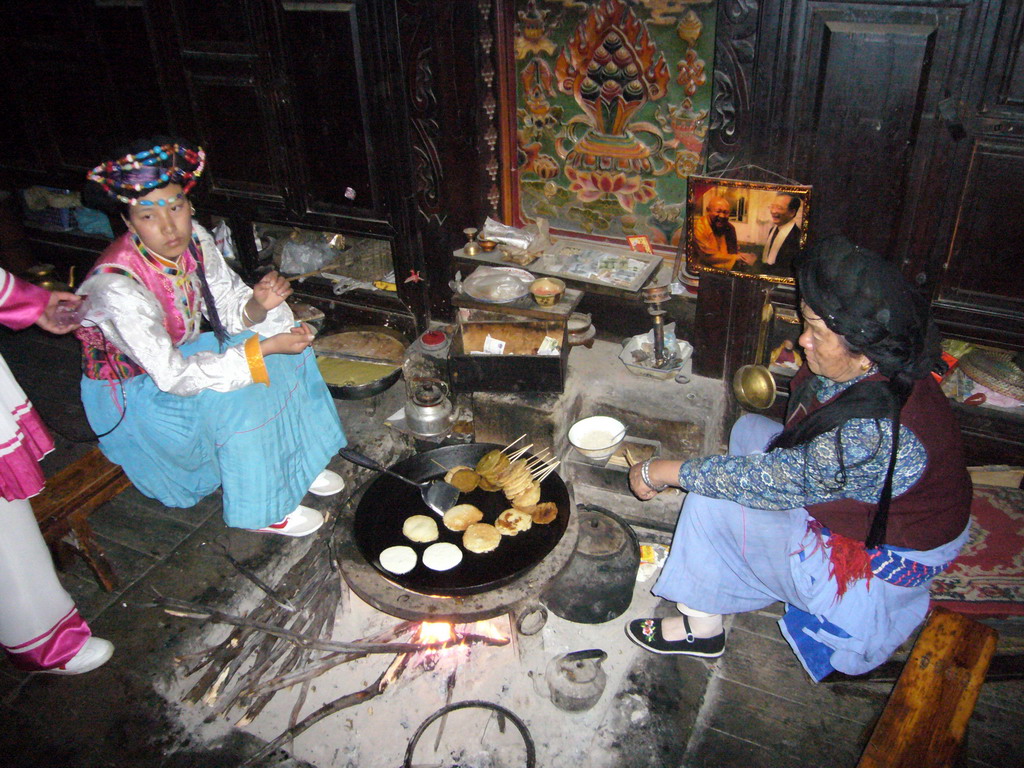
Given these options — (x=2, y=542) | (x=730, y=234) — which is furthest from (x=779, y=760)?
(x=2, y=542)

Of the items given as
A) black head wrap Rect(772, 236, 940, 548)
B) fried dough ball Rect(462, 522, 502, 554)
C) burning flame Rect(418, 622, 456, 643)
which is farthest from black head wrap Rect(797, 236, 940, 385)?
burning flame Rect(418, 622, 456, 643)

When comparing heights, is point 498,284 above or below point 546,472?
above

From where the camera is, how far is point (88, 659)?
11.2 ft

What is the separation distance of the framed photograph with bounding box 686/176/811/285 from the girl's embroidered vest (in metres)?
2.92

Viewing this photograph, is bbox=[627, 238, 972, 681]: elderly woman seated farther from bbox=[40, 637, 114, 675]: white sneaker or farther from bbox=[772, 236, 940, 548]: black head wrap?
bbox=[40, 637, 114, 675]: white sneaker

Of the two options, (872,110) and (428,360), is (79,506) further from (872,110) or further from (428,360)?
(872,110)

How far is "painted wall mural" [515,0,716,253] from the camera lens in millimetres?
4207

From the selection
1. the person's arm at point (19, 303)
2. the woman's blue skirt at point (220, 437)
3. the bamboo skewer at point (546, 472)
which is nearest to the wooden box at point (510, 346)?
the bamboo skewer at point (546, 472)

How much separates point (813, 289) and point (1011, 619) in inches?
83.7

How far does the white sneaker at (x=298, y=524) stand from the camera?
414 cm

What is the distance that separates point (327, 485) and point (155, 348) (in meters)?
1.48

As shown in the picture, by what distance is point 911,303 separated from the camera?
8.29 feet

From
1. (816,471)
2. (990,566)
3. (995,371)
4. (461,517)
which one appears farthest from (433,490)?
(995,371)

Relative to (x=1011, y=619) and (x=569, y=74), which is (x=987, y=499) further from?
(x=569, y=74)
